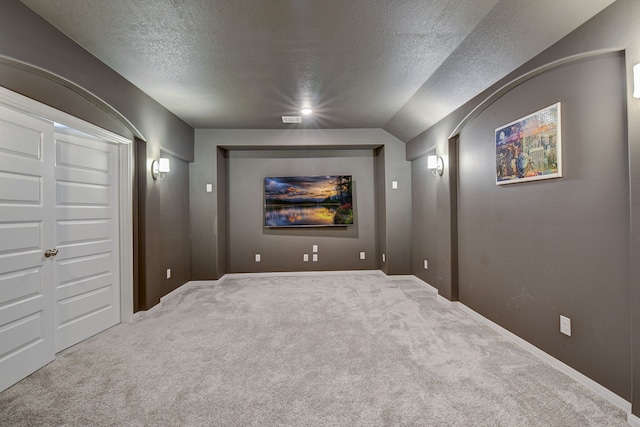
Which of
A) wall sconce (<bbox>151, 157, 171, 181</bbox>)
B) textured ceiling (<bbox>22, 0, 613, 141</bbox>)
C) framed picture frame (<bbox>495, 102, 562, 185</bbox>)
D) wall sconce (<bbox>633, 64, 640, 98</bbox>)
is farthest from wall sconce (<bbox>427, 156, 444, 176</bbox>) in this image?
wall sconce (<bbox>151, 157, 171, 181</bbox>)

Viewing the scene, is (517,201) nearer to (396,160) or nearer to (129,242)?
(396,160)

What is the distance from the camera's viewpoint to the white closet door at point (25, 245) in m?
2.06

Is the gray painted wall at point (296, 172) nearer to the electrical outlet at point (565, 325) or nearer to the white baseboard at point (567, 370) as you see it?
the white baseboard at point (567, 370)

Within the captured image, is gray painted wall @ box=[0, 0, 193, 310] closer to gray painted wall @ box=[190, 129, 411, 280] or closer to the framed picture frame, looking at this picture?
gray painted wall @ box=[190, 129, 411, 280]

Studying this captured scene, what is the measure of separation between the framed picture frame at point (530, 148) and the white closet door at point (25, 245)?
390 cm

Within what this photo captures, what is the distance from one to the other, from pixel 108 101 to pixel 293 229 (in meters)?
3.39

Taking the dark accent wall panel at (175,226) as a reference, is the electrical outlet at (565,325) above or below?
below

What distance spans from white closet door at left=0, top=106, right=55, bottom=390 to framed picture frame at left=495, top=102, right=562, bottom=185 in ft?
12.8

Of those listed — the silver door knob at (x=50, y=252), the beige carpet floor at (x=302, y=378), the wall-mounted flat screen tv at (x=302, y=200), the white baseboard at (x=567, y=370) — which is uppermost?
the wall-mounted flat screen tv at (x=302, y=200)

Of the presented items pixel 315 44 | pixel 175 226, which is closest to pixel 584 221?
pixel 315 44

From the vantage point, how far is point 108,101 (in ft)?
9.33

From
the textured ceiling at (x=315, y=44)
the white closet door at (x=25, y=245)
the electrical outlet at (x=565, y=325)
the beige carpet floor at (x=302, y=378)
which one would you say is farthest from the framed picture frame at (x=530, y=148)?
the white closet door at (x=25, y=245)

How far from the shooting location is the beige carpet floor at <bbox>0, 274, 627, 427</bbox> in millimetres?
1737

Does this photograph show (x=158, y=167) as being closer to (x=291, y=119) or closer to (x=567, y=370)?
(x=291, y=119)
